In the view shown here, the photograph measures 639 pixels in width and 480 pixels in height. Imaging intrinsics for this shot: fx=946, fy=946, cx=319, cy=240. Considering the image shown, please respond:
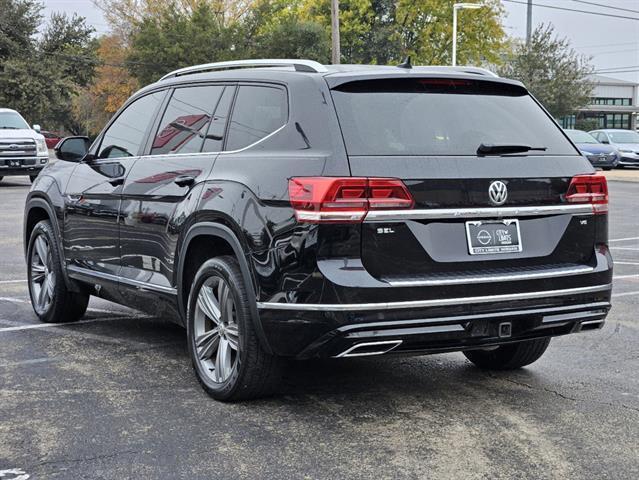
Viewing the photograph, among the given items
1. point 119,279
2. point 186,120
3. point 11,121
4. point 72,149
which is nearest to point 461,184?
point 186,120

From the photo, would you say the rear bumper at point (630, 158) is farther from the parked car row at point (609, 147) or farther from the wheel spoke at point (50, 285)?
the wheel spoke at point (50, 285)

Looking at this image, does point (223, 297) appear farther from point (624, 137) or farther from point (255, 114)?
point (624, 137)

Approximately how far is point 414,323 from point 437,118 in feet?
3.65

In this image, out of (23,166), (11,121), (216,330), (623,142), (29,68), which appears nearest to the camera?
(216,330)

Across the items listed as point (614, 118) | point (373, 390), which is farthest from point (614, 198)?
point (614, 118)

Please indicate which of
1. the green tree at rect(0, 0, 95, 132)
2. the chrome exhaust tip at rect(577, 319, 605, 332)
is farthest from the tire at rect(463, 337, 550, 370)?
the green tree at rect(0, 0, 95, 132)

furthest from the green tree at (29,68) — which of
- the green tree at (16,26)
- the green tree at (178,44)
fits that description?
the green tree at (178,44)

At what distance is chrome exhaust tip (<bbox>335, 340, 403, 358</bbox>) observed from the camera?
434cm

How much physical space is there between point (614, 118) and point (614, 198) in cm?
7602

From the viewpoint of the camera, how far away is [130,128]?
6367mm

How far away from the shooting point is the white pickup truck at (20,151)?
23.8 metres

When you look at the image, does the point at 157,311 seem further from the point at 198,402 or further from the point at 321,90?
the point at 321,90

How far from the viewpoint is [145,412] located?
482cm

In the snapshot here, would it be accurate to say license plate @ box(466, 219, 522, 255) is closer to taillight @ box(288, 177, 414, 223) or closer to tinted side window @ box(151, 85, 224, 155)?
taillight @ box(288, 177, 414, 223)
